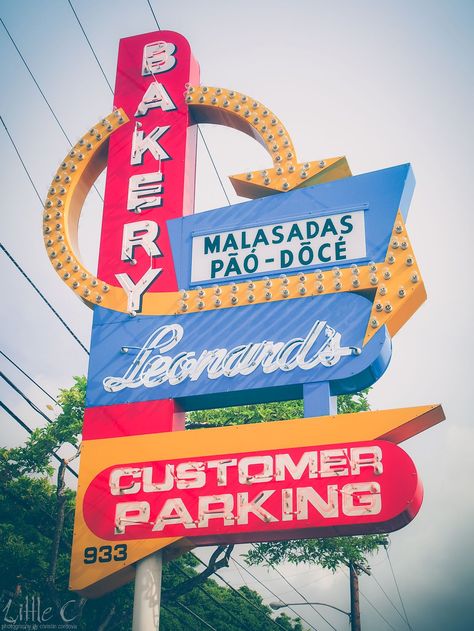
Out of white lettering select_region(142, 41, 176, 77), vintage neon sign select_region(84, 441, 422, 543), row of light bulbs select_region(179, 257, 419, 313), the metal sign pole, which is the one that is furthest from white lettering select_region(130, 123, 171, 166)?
the metal sign pole

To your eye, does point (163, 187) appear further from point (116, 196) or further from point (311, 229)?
point (311, 229)

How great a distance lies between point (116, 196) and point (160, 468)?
533 cm

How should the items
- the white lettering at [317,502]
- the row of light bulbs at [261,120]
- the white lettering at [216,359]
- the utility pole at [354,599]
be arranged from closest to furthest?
the white lettering at [317,502]
the white lettering at [216,359]
the row of light bulbs at [261,120]
the utility pole at [354,599]

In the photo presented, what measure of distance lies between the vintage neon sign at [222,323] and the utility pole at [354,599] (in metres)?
12.2

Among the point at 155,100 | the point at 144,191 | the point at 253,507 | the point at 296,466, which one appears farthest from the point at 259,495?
the point at 155,100

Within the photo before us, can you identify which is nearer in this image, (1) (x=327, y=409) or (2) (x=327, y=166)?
(1) (x=327, y=409)

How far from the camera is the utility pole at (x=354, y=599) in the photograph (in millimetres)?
23031

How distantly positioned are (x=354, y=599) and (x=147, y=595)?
43.2 ft

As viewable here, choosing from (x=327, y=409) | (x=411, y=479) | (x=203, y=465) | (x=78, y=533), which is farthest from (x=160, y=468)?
(x=411, y=479)

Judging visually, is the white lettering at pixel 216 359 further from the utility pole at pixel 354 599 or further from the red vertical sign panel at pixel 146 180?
the utility pole at pixel 354 599

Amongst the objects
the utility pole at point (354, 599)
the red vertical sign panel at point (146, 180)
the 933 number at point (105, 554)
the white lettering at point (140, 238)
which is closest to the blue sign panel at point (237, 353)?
the red vertical sign panel at point (146, 180)

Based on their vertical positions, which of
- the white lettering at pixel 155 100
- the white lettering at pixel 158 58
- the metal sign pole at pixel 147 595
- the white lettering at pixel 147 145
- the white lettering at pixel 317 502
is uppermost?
the white lettering at pixel 158 58

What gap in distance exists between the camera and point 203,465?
11875 millimetres

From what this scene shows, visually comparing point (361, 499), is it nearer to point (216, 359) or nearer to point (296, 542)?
point (216, 359)
